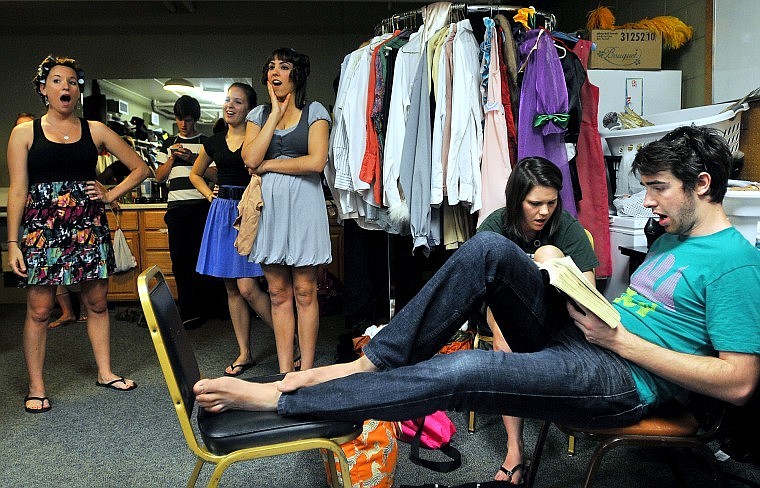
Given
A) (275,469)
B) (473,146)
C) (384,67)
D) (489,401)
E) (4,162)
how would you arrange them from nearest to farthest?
1. (489,401)
2. (275,469)
3. (473,146)
4. (384,67)
5. (4,162)

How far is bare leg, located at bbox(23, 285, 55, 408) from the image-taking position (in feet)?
8.36

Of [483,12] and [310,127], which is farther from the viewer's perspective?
[483,12]

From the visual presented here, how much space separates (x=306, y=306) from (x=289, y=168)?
1.92 feet

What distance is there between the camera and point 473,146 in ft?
8.25

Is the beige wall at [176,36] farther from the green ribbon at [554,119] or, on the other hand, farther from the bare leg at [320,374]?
the bare leg at [320,374]

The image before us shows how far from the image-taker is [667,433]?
4.46 feet

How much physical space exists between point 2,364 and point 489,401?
9.74 ft

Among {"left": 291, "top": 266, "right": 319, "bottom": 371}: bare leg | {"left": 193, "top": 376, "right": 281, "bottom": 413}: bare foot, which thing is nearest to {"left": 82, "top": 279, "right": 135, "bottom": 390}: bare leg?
{"left": 291, "top": 266, "right": 319, "bottom": 371}: bare leg

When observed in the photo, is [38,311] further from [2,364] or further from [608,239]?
[608,239]

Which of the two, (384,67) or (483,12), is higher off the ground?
(483,12)

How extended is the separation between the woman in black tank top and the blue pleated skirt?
17.8 inches

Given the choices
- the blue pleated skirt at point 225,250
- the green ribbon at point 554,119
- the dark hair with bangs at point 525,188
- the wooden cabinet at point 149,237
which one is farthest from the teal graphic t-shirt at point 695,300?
the wooden cabinet at point 149,237

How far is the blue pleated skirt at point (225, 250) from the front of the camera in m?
2.88

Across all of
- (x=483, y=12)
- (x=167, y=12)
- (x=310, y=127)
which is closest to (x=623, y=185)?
(x=483, y=12)
